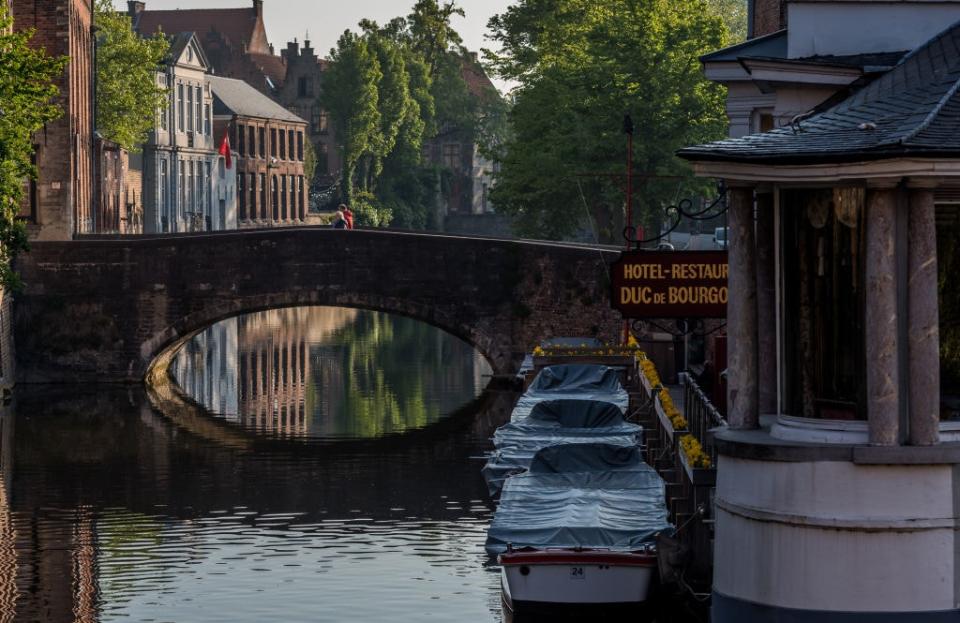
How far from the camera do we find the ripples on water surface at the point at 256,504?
2573cm

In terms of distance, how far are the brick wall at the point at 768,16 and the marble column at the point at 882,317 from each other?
13.4 metres

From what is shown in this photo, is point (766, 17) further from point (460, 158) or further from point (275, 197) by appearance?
point (460, 158)

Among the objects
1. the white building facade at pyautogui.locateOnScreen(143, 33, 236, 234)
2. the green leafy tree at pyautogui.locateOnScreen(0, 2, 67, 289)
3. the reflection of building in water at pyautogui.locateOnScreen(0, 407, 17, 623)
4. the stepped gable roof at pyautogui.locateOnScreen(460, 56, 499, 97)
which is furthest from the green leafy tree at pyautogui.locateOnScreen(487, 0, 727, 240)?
the stepped gable roof at pyautogui.locateOnScreen(460, 56, 499, 97)

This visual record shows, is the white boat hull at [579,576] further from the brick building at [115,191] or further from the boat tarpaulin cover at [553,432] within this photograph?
the brick building at [115,191]

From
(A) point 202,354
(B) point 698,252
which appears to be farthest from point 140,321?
(B) point 698,252

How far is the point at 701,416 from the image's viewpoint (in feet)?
74.4

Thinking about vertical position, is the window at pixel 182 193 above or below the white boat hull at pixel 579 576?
above

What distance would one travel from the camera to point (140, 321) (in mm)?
52281

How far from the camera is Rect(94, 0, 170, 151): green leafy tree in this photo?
251ft

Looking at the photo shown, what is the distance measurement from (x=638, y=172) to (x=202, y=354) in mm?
16832

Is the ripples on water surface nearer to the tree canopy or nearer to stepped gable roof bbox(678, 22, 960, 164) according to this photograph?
stepped gable roof bbox(678, 22, 960, 164)

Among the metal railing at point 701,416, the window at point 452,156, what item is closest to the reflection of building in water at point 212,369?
the metal railing at point 701,416

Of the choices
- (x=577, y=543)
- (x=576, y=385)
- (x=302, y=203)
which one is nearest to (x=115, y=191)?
(x=302, y=203)

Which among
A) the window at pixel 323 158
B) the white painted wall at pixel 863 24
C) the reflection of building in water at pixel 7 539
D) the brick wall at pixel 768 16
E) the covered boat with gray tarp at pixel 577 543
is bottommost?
the reflection of building in water at pixel 7 539
